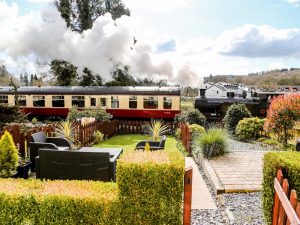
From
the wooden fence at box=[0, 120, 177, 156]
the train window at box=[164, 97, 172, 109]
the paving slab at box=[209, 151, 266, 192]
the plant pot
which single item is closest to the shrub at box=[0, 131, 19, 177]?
the plant pot

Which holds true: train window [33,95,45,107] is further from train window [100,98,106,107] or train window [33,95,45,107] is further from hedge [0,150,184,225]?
hedge [0,150,184,225]

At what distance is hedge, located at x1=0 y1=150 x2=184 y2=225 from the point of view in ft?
11.7

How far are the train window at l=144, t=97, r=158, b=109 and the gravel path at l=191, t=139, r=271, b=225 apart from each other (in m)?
13.5

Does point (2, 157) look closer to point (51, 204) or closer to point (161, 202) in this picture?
point (51, 204)

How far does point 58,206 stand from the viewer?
371 cm

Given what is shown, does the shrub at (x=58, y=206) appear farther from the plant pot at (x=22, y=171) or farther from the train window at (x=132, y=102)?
the train window at (x=132, y=102)

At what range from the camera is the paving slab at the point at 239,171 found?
250 inches

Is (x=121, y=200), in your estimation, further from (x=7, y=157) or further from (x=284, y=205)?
(x=7, y=157)

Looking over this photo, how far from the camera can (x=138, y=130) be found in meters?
17.5

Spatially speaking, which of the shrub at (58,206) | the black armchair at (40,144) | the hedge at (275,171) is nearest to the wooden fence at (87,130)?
the black armchair at (40,144)

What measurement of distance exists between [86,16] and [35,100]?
15.4 m

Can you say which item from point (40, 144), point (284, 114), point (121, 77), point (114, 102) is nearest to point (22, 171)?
point (40, 144)

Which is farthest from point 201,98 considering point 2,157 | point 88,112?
point 2,157

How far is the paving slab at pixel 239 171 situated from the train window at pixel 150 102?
1040 centimetres
